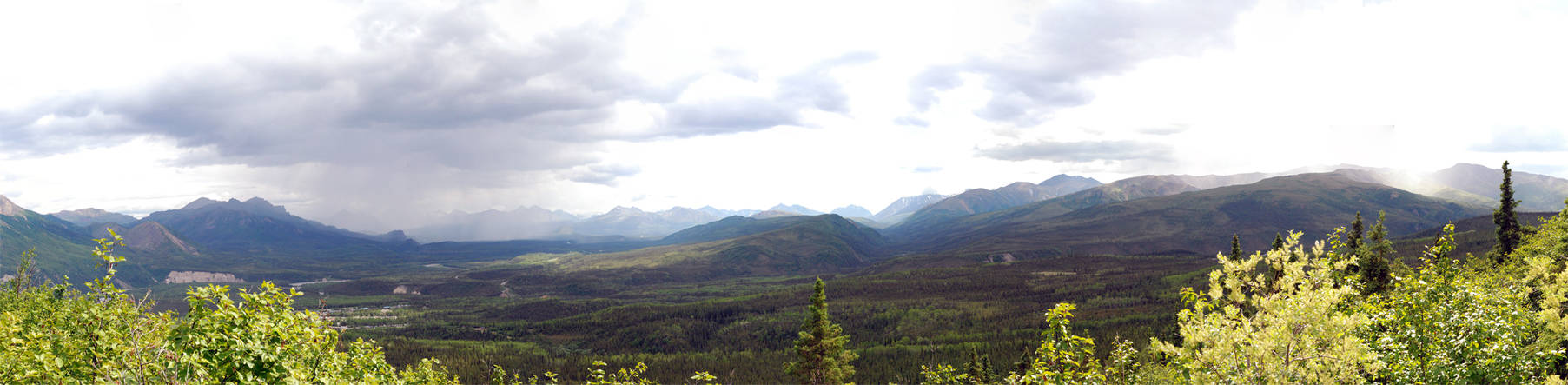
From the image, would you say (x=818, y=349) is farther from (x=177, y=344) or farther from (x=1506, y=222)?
(x=1506, y=222)

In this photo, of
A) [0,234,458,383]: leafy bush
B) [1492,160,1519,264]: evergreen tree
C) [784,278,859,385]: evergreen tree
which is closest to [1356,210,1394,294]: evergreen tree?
[1492,160,1519,264]: evergreen tree

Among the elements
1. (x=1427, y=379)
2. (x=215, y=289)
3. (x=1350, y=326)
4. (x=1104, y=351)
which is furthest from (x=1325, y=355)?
(x=1104, y=351)

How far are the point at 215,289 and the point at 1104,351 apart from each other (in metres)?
159

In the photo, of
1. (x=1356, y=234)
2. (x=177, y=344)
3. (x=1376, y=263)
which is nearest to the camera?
(x=177, y=344)

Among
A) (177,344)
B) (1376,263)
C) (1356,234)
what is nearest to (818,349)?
(177,344)

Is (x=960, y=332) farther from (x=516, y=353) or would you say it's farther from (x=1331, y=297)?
(x=1331, y=297)

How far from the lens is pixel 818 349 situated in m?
42.9

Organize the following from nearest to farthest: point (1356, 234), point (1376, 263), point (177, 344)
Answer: point (177, 344), point (1376, 263), point (1356, 234)

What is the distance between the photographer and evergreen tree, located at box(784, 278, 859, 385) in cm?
4247

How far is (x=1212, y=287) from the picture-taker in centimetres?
1167

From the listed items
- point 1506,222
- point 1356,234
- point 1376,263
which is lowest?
point 1376,263

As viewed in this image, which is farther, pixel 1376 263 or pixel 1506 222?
pixel 1376 263

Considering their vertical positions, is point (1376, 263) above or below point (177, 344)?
below

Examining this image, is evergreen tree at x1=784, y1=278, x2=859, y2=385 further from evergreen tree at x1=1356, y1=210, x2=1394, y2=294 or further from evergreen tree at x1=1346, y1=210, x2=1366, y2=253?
evergreen tree at x1=1346, y1=210, x2=1366, y2=253
